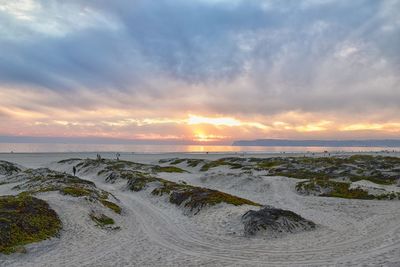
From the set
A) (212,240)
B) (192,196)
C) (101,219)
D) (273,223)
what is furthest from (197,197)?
(212,240)

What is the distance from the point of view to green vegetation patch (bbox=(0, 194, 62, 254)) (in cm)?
1994

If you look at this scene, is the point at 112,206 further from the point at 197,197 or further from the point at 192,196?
the point at 197,197

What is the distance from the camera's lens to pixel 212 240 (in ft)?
72.1

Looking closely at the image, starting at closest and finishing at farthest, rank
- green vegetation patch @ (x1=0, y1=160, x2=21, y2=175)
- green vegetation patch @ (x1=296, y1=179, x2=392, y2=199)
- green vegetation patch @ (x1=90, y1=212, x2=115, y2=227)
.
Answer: green vegetation patch @ (x1=90, y1=212, x2=115, y2=227)
green vegetation patch @ (x1=296, y1=179, x2=392, y2=199)
green vegetation patch @ (x1=0, y1=160, x2=21, y2=175)

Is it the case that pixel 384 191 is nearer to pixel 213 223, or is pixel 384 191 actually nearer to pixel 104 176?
pixel 213 223

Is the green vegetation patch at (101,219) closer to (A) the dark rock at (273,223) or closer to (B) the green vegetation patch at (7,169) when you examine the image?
(A) the dark rock at (273,223)

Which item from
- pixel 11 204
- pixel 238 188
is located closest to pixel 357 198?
pixel 238 188

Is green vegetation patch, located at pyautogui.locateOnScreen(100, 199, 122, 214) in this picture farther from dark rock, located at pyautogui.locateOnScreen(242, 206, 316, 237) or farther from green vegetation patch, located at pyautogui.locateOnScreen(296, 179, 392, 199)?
green vegetation patch, located at pyautogui.locateOnScreen(296, 179, 392, 199)

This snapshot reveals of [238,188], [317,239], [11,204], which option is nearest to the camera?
[317,239]

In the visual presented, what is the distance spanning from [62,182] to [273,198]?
26.5 metres

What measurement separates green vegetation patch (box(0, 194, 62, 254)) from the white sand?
0.74 metres

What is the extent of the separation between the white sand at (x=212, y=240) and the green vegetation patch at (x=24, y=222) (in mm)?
736

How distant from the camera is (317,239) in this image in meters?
21.0

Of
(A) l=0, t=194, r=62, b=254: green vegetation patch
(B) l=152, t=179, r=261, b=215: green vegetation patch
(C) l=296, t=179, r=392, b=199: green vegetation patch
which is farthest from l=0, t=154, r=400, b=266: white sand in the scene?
(C) l=296, t=179, r=392, b=199: green vegetation patch
